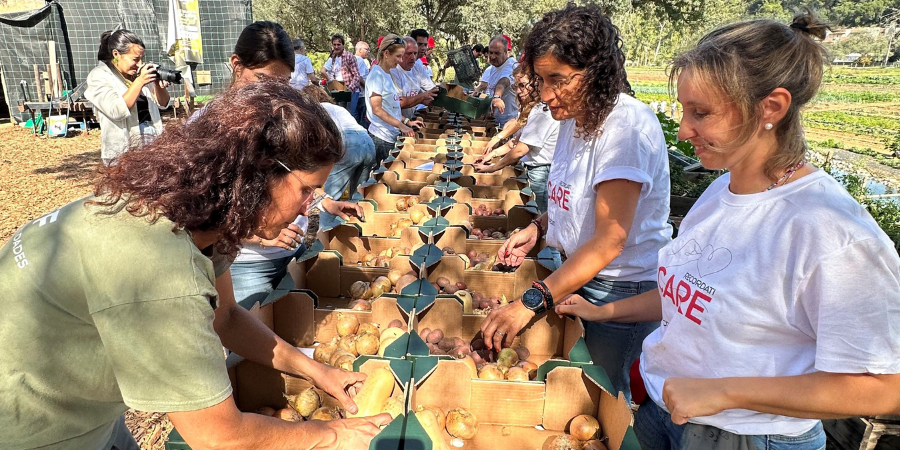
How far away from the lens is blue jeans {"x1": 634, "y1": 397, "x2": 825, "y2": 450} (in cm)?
131

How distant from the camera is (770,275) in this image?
1.19 meters

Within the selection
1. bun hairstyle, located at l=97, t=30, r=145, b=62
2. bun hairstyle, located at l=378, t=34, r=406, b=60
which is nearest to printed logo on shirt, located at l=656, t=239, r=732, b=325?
bun hairstyle, located at l=97, t=30, r=145, b=62

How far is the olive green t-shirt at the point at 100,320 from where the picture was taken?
1.05m

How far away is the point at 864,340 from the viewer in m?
1.05

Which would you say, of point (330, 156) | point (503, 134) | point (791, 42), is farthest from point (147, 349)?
point (503, 134)

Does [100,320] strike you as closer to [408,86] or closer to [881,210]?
[881,210]

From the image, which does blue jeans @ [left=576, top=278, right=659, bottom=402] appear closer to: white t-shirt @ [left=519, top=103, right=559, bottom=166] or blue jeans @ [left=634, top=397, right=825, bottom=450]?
blue jeans @ [left=634, top=397, right=825, bottom=450]

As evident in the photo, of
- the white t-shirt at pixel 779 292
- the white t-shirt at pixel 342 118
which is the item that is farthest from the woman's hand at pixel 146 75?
the white t-shirt at pixel 779 292

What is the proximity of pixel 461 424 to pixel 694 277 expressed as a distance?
86 centimetres

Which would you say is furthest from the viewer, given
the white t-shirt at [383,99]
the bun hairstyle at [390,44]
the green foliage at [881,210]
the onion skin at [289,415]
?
the bun hairstyle at [390,44]

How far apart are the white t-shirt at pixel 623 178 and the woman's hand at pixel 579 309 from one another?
0.19 meters

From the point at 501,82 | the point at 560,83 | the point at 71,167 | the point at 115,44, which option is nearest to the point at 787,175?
the point at 560,83

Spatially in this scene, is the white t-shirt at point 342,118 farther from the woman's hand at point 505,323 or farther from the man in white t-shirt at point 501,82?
the man in white t-shirt at point 501,82

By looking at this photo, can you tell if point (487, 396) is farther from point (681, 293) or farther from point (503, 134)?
point (503, 134)
